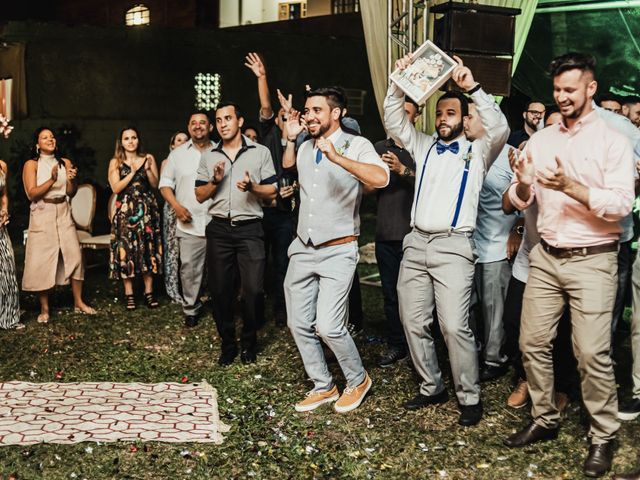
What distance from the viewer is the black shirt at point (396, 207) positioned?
5602 millimetres

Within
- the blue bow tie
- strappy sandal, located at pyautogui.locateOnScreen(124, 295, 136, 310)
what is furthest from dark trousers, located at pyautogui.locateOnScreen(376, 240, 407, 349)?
strappy sandal, located at pyautogui.locateOnScreen(124, 295, 136, 310)

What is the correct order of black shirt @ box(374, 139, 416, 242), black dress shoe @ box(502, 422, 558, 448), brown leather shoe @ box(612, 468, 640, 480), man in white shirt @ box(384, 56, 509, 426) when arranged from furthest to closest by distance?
black shirt @ box(374, 139, 416, 242) → man in white shirt @ box(384, 56, 509, 426) → black dress shoe @ box(502, 422, 558, 448) → brown leather shoe @ box(612, 468, 640, 480)

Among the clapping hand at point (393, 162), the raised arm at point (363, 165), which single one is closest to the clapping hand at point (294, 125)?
the clapping hand at point (393, 162)

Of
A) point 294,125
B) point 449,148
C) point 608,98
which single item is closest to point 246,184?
point 294,125

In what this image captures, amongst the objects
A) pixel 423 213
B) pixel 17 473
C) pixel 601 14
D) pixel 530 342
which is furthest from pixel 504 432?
pixel 601 14

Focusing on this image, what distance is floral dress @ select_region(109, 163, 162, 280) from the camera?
289 inches

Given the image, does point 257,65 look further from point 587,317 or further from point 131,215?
point 587,317

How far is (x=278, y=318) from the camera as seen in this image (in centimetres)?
676

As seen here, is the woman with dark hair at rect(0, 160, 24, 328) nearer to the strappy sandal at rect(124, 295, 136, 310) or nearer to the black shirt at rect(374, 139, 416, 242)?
the strappy sandal at rect(124, 295, 136, 310)

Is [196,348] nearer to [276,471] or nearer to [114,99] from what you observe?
[276,471]

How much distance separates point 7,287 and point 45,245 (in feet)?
1.64

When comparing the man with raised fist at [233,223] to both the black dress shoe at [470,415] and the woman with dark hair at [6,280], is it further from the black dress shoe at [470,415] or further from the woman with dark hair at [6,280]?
the woman with dark hair at [6,280]

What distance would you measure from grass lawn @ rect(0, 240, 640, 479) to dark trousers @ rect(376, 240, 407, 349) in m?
0.23

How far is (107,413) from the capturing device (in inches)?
188
